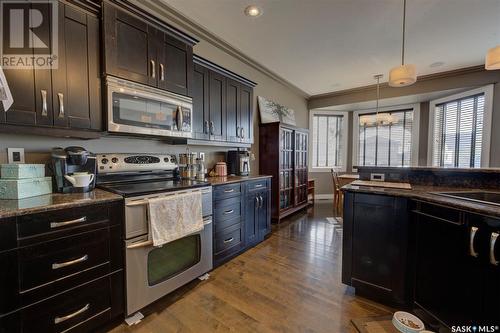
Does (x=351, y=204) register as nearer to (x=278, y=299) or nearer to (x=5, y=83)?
(x=278, y=299)

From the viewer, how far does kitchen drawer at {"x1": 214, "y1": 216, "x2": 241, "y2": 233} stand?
230cm

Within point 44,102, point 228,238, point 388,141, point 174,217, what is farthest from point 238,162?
point 388,141

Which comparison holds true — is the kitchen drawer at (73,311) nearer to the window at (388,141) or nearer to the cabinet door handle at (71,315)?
the cabinet door handle at (71,315)

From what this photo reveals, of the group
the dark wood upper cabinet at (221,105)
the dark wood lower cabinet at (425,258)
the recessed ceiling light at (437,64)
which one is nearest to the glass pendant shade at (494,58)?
the dark wood lower cabinet at (425,258)

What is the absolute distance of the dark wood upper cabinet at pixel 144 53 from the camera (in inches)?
65.8

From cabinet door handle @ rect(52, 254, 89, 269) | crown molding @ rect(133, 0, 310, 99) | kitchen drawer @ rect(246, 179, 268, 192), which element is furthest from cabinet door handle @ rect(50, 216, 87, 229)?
crown molding @ rect(133, 0, 310, 99)

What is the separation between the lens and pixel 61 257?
1.24 metres

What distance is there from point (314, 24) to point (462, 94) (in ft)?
12.6

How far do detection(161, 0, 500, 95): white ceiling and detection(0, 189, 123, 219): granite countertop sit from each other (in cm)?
211

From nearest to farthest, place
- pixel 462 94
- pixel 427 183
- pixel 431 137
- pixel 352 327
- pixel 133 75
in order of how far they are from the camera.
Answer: pixel 352 327 → pixel 133 75 → pixel 427 183 → pixel 462 94 → pixel 431 137

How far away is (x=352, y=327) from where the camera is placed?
1.51 meters

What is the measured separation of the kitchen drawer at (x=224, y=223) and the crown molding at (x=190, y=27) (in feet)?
7.97

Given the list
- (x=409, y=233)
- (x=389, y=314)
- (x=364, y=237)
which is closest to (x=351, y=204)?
(x=364, y=237)

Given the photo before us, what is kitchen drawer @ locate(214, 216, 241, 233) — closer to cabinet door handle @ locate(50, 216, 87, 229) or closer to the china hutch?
cabinet door handle @ locate(50, 216, 87, 229)
